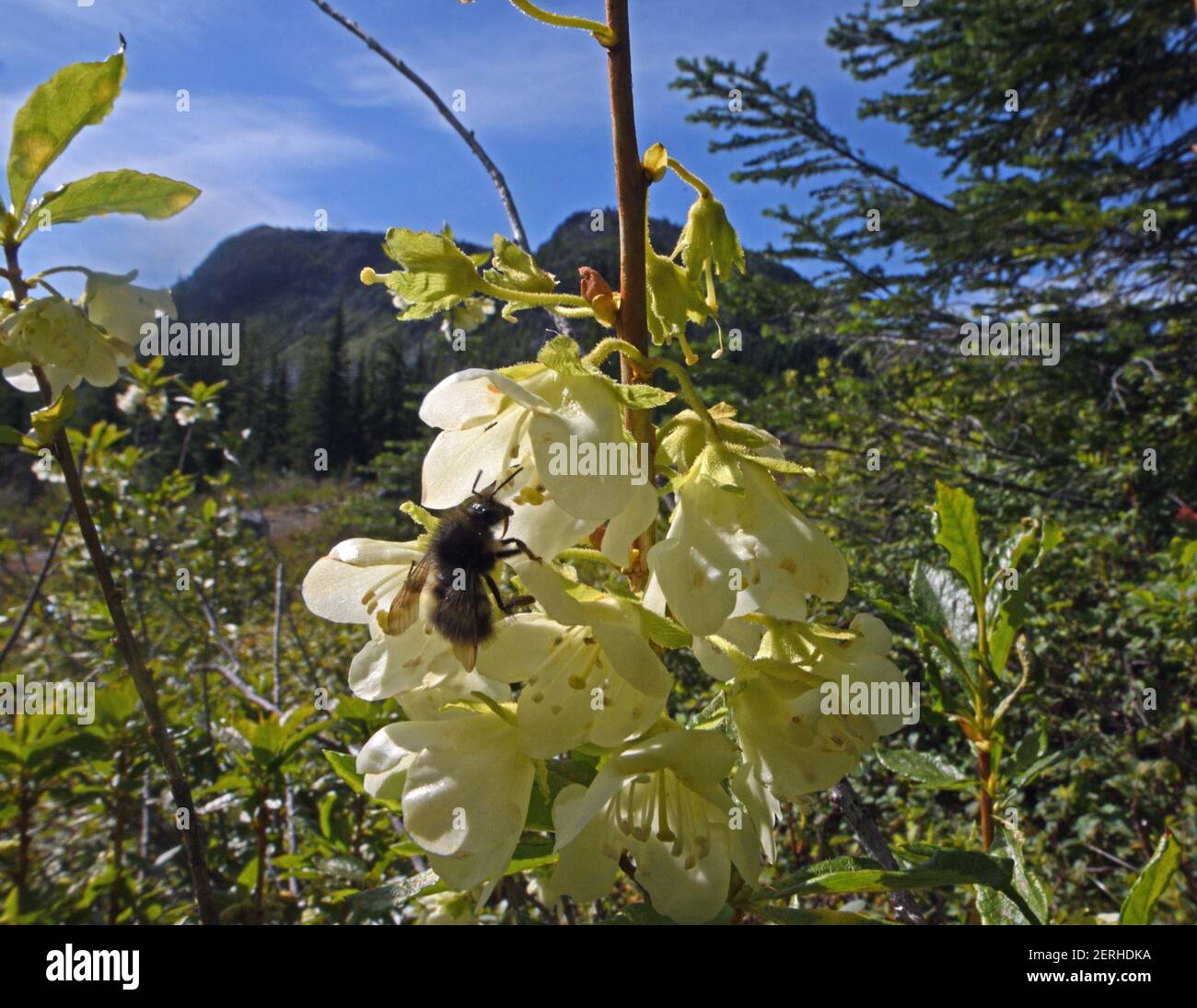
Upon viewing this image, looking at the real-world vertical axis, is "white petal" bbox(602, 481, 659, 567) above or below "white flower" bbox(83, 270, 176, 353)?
below

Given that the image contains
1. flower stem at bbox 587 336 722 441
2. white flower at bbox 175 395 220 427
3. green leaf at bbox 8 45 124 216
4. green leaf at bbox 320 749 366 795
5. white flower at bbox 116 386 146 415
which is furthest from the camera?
white flower at bbox 175 395 220 427

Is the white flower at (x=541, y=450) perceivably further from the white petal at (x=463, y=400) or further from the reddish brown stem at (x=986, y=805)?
the reddish brown stem at (x=986, y=805)

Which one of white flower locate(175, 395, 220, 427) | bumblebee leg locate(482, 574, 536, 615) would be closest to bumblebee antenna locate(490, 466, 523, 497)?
bumblebee leg locate(482, 574, 536, 615)

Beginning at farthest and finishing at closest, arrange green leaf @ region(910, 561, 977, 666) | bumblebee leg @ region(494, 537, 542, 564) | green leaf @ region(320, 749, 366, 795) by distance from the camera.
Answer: green leaf @ region(910, 561, 977, 666) → green leaf @ region(320, 749, 366, 795) → bumblebee leg @ region(494, 537, 542, 564)

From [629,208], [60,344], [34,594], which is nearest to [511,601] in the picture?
[629,208]

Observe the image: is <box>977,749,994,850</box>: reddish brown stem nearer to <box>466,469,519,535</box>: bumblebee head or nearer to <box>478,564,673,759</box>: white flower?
<box>478,564,673,759</box>: white flower
